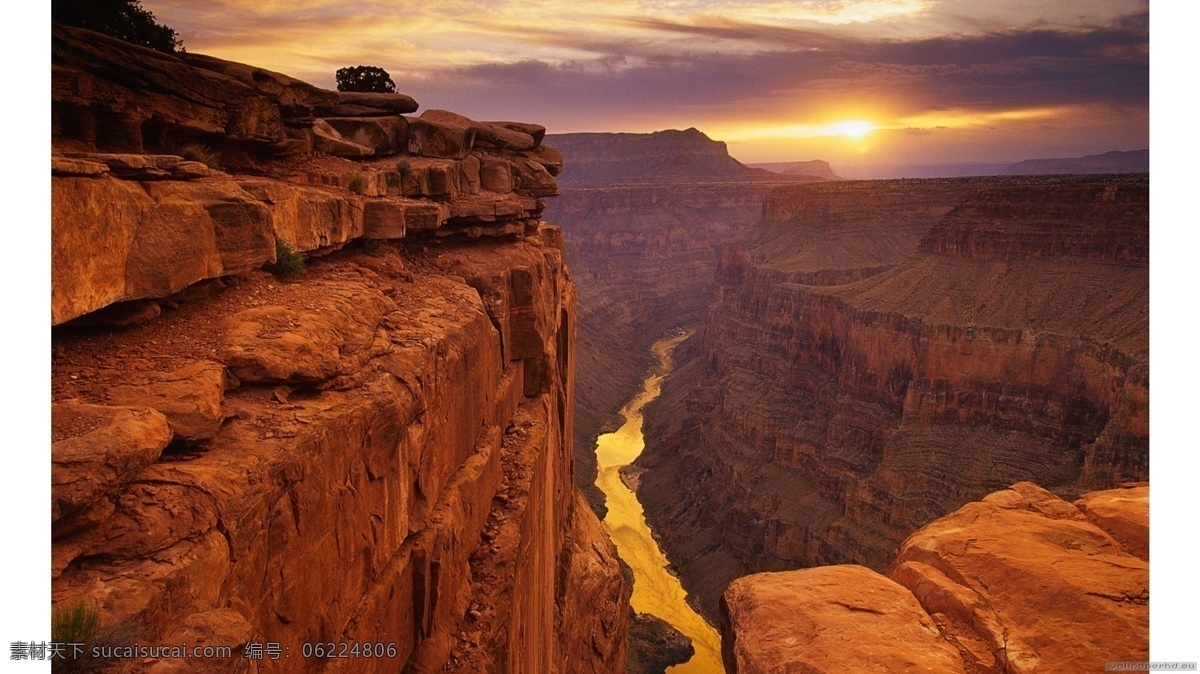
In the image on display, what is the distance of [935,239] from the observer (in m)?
58.0

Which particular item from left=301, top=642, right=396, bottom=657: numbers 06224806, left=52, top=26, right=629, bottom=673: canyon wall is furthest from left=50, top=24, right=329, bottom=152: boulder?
left=301, top=642, right=396, bottom=657: numbers 06224806

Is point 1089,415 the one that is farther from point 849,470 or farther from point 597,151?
point 597,151

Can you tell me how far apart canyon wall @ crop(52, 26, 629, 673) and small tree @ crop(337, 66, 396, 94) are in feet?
21.3

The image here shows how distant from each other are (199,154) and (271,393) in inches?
167

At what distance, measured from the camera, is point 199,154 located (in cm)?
981

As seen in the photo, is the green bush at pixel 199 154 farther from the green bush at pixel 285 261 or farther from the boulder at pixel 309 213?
the green bush at pixel 285 261

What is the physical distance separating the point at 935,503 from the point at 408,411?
38.0 metres

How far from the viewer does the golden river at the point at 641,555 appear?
34.8m

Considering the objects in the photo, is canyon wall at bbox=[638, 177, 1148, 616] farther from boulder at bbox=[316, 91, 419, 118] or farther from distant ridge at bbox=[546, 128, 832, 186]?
distant ridge at bbox=[546, 128, 832, 186]

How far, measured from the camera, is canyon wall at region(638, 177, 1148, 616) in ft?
132

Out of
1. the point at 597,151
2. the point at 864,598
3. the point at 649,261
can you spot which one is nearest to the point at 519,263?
the point at 864,598

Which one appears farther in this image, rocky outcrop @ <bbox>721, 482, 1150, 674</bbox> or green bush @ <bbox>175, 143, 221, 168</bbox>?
green bush @ <bbox>175, 143, 221, 168</bbox>

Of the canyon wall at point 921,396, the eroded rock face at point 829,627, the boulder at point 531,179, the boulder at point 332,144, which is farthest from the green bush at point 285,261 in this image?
the canyon wall at point 921,396

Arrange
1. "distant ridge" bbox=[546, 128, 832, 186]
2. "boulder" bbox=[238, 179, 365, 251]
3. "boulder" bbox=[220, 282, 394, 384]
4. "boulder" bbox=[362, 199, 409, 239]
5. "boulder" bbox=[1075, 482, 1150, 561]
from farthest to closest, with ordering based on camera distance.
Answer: "distant ridge" bbox=[546, 128, 832, 186] → "boulder" bbox=[362, 199, 409, 239] → "boulder" bbox=[238, 179, 365, 251] → "boulder" bbox=[1075, 482, 1150, 561] → "boulder" bbox=[220, 282, 394, 384]
